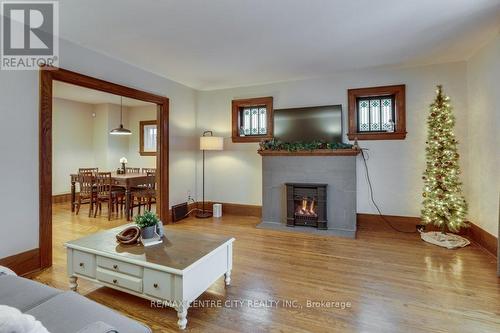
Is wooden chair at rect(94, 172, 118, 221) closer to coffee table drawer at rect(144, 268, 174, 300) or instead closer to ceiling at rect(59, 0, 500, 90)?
ceiling at rect(59, 0, 500, 90)

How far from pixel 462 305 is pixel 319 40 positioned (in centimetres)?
300

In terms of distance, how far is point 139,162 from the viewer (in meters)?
7.65

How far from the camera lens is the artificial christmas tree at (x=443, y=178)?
3.63 metres

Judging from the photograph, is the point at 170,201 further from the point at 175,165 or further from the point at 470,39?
the point at 470,39

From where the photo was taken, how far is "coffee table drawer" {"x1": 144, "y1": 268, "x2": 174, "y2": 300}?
75.6 inches

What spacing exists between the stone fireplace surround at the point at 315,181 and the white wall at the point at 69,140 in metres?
5.34

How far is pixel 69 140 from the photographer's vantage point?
22.6 ft

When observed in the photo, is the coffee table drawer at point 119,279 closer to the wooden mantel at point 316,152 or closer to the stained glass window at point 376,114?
the wooden mantel at point 316,152

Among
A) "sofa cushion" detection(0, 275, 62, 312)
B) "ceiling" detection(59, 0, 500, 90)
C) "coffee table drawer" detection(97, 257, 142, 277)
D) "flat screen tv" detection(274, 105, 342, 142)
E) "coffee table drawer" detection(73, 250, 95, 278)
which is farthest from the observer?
"flat screen tv" detection(274, 105, 342, 142)

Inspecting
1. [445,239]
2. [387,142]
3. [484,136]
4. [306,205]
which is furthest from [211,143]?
[484,136]

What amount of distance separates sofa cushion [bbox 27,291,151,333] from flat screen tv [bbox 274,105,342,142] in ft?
13.0

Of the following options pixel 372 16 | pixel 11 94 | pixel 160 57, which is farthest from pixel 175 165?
pixel 372 16

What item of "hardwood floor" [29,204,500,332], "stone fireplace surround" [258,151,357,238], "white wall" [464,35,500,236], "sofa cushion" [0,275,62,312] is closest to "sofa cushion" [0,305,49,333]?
"sofa cushion" [0,275,62,312]

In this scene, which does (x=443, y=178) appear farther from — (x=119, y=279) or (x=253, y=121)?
(x=119, y=279)
